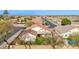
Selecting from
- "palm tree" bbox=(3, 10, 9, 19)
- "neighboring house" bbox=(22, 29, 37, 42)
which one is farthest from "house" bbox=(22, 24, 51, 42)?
"palm tree" bbox=(3, 10, 9, 19)

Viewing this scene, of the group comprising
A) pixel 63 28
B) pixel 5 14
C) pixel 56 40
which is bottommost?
pixel 56 40

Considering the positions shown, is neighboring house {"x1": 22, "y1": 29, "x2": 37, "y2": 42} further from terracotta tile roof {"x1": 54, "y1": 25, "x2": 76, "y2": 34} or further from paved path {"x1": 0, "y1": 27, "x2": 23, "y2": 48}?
terracotta tile roof {"x1": 54, "y1": 25, "x2": 76, "y2": 34}

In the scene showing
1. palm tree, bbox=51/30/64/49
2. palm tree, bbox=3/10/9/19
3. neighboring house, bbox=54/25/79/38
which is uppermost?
palm tree, bbox=3/10/9/19

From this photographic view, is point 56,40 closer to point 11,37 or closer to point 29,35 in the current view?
point 29,35

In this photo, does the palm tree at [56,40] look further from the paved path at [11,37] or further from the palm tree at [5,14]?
the palm tree at [5,14]

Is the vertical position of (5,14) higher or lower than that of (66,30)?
higher

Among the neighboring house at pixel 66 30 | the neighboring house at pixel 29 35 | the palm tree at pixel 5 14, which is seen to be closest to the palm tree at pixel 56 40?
the neighboring house at pixel 66 30

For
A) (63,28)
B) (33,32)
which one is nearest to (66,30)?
(63,28)
